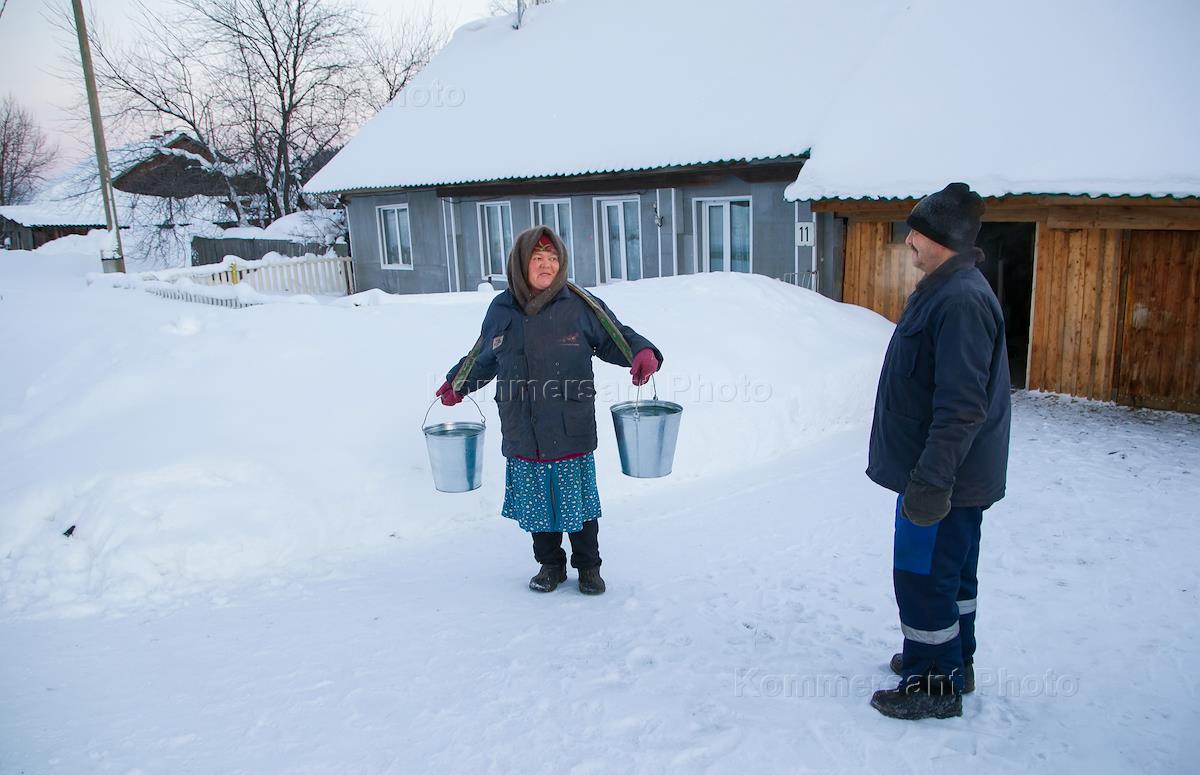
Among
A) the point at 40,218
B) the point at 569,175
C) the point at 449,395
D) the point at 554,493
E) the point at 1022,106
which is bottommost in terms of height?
the point at 554,493

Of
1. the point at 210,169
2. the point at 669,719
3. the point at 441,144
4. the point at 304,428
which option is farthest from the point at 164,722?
the point at 210,169

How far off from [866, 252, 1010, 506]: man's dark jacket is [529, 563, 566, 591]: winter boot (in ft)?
5.93

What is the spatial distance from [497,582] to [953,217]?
2.82 meters

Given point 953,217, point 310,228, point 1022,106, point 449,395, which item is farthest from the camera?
point 310,228

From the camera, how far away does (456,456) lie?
175 inches

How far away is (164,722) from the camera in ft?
10.4

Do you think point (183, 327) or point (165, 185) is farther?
point (165, 185)

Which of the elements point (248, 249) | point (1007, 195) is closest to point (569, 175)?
point (1007, 195)

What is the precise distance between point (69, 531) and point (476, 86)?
559 inches

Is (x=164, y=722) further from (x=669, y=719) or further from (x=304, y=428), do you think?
(x=304, y=428)

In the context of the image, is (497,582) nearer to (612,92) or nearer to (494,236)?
(612,92)

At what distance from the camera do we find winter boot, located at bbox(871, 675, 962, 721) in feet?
10.0

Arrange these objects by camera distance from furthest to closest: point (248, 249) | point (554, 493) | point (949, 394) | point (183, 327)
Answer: point (248, 249) → point (183, 327) → point (554, 493) → point (949, 394)

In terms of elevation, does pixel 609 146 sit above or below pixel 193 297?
above
